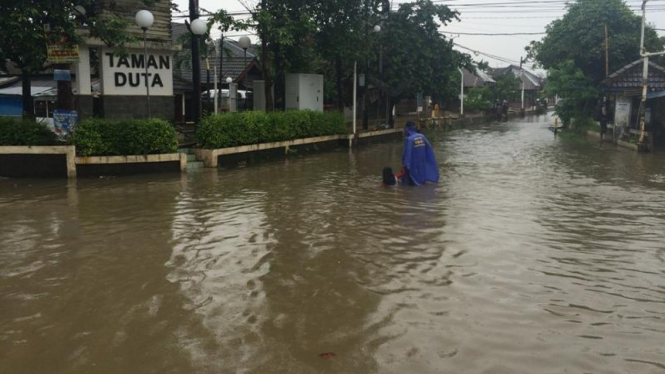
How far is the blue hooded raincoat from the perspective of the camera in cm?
1266

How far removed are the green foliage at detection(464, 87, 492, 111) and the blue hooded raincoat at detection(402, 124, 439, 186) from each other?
4221 cm

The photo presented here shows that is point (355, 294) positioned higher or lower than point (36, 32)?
lower

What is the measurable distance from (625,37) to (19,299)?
3291 cm

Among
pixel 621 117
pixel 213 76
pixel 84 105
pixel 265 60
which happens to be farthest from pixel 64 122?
pixel 621 117

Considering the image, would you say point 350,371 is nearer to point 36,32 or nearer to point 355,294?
point 355,294

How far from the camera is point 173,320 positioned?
4.97 meters

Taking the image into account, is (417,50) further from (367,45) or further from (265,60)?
(265,60)

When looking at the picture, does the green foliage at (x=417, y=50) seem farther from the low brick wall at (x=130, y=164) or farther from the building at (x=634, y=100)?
the low brick wall at (x=130, y=164)

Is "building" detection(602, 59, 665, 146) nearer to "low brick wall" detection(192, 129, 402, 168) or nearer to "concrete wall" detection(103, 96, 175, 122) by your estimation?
"low brick wall" detection(192, 129, 402, 168)

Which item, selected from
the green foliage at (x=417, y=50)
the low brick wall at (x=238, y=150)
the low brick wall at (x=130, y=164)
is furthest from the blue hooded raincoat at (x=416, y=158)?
the green foliage at (x=417, y=50)

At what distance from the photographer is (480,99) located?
53.3 m

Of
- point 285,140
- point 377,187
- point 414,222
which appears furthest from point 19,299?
point 285,140

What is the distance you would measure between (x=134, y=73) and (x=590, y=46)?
992 inches

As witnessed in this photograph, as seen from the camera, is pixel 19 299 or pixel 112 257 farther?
pixel 112 257
